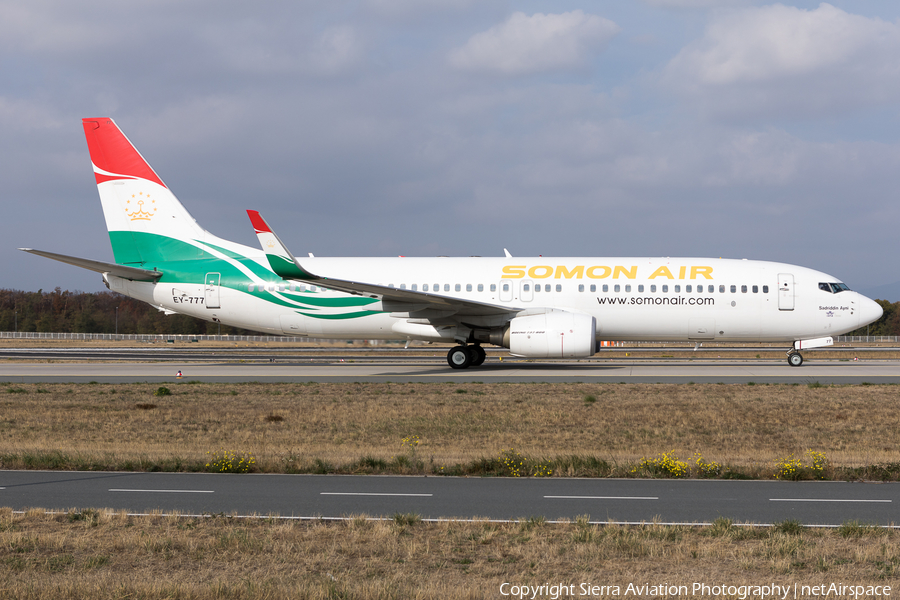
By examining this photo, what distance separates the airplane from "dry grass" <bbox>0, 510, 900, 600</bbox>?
64.3 ft

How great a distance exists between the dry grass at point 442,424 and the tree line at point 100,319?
85140 millimetres

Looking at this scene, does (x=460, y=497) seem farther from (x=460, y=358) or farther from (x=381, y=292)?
(x=460, y=358)

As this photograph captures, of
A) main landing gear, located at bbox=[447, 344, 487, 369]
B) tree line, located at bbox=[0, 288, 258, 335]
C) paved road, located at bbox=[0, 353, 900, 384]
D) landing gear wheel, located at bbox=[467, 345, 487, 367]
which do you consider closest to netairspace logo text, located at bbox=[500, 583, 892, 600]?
paved road, located at bbox=[0, 353, 900, 384]

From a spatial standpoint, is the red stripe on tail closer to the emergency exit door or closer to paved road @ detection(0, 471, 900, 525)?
paved road @ detection(0, 471, 900, 525)

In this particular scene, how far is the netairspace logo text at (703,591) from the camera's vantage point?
568cm

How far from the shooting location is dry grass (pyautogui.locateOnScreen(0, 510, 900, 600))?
5824 mm

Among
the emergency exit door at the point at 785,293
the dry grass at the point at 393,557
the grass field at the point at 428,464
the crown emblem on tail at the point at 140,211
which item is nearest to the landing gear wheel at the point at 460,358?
the grass field at the point at 428,464

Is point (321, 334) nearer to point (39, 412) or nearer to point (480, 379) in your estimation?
point (480, 379)

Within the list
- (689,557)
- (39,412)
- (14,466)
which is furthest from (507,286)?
(689,557)

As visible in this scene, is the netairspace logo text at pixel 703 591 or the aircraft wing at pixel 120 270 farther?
the aircraft wing at pixel 120 270

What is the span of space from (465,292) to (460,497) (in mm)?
Result: 20340

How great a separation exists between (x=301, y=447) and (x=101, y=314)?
10875 cm

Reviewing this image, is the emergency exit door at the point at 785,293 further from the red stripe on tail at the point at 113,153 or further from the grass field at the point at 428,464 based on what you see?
the red stripe on tail at the point at 113,153

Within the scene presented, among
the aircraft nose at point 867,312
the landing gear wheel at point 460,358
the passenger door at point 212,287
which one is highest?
the passenger door at point 212,287
